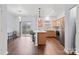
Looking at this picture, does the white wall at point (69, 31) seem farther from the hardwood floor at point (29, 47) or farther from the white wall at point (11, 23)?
the white wall at point (11, 23)

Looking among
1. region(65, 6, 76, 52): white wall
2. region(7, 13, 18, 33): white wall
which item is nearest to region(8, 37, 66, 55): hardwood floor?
region(65, 6, 76, 52): white wall

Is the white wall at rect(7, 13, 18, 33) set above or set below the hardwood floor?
above

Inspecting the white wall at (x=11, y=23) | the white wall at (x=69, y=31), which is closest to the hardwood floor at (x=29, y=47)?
the white wall at (x=69, y=31)

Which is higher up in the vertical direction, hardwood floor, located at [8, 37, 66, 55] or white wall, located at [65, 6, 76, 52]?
white wall, located at [65, 6, 76, 52]

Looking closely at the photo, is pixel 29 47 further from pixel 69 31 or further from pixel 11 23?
pixel 69 31

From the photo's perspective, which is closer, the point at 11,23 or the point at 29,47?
the point at 11,23

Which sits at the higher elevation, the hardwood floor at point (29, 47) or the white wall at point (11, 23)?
the white wall at point (11, 23)

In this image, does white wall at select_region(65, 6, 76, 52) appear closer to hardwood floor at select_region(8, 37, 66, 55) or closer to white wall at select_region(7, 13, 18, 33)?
hardwood floor at select_region(8, 37, 66, 55)

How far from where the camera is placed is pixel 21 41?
8.07 ft

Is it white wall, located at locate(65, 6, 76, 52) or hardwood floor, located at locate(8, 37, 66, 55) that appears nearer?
hardwood floor, located at locate(8, 37, 66, 55)

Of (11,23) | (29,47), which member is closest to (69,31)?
(29,47)

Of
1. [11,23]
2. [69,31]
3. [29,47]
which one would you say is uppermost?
[11,23]
